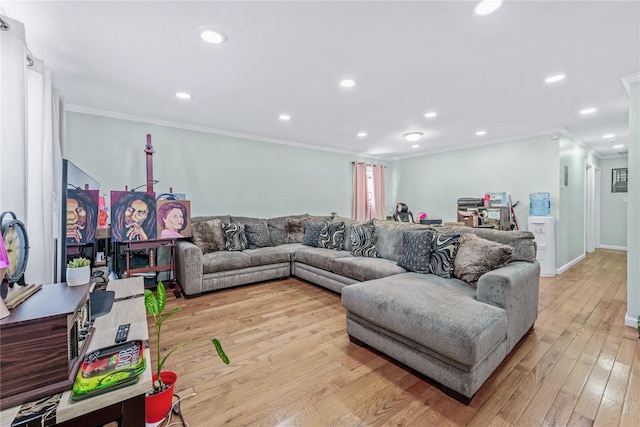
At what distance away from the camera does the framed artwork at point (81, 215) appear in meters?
2.24

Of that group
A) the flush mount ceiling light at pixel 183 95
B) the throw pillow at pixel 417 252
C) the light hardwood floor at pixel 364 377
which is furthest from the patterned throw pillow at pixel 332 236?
the flush mount ceiling light at pixel 183 95

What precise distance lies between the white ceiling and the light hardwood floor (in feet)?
7.67

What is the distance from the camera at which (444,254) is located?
2500 mm

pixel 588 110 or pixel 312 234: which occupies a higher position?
pixel 588 110

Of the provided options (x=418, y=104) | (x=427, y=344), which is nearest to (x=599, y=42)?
(x=418, y=104)

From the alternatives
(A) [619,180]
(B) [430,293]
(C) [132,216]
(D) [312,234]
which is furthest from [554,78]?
(A) [619,180]

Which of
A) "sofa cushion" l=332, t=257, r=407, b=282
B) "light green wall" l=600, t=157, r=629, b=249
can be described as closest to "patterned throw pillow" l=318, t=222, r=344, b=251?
"sofa cushion" l=332, t=257, r=407, b=282

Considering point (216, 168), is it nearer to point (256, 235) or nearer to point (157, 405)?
point (256, 235)

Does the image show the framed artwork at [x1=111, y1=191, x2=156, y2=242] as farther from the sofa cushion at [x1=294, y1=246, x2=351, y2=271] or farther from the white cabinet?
the white cabinet

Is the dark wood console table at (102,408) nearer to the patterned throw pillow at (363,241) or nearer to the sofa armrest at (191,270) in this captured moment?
the sofa armrest at (191,270)

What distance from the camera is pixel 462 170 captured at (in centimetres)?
568

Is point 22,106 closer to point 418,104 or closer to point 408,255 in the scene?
point 408,255

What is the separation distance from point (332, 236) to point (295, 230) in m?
0.97

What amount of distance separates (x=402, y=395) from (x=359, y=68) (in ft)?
8.24
